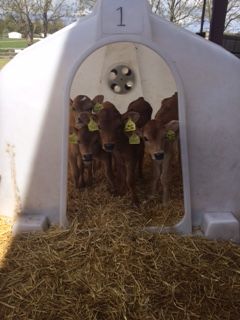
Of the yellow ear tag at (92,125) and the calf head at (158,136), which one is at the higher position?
the yellow ear tag at (92,125)

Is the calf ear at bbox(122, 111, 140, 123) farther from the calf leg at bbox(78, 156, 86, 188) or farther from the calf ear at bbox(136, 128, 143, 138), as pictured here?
the calf leg at bbox(78, 156, 86, 188)

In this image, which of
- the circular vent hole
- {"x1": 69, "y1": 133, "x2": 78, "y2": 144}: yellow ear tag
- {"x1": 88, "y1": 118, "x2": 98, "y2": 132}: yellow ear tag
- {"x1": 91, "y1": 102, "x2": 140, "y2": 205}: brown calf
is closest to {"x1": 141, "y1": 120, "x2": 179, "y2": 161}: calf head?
{"x1": 91, "y1": 102, "x2": 140, "y2": 205}: brown calf

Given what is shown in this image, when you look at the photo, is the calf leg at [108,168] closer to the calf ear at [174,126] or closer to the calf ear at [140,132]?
the calf ear at [140,132]

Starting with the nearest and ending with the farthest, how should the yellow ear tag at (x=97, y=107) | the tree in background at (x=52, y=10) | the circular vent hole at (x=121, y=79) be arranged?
the yellow ear tag at (x=97, y=107) < the circular vent hole at (x=121, y=79) < the tree in background at (x=52, y=10)

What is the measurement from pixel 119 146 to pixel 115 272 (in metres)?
0.75

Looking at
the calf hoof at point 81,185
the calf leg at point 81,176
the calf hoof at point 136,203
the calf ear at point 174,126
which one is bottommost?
the calf hoof at point 136,203

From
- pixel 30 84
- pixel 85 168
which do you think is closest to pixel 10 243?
pixel 85 168

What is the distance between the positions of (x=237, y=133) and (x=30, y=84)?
117 cm

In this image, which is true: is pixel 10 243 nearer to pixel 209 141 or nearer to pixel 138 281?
pixel 138 281

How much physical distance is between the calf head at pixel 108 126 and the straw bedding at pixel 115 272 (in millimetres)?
364

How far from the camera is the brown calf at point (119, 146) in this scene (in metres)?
2.26

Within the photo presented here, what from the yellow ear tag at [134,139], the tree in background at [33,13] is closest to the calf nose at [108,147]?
the yellow ear tag at [134,139]

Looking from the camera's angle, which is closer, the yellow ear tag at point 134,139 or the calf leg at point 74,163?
the yellow ear tag at point 134,139

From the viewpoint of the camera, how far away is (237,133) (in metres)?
2.26
